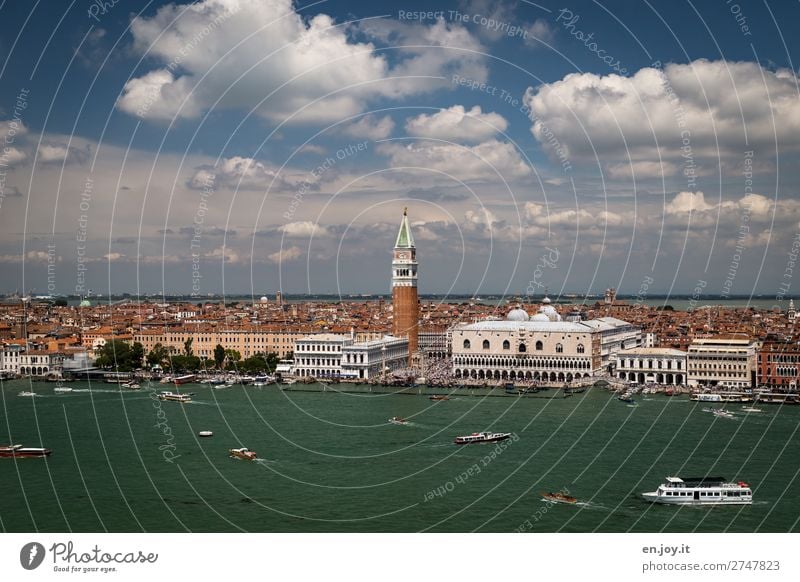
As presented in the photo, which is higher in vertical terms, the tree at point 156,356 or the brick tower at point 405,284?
the brick tower at point 405,284

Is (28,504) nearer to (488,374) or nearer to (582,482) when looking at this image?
(582,482)

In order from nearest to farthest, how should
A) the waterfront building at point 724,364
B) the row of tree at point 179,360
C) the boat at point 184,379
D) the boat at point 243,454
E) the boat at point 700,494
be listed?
the boat at point 700,494
the boat at point 243,454
the waterfront building at point 724,364
the boat at point 184,379
the row of tree at point 179,360

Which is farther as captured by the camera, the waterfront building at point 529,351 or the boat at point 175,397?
the waterfront building at point 529,351

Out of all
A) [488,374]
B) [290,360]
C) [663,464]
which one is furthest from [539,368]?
[663,464]

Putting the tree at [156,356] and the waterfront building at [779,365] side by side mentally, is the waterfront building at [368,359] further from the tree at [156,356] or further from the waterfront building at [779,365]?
the waterfront building at [779,365]
